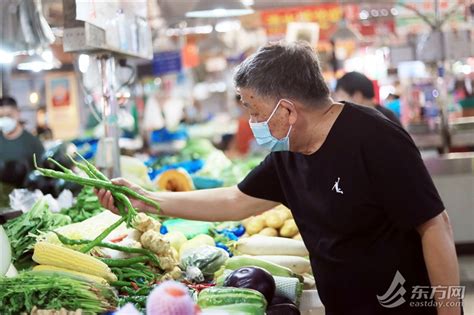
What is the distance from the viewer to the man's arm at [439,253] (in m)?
2.84

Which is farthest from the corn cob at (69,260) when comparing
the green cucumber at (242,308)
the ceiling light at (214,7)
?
the ceiling light at (214,7)

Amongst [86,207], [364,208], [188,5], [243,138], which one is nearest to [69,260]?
[364,208]

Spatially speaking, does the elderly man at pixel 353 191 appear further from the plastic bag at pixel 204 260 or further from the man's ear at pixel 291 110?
the plastic bag at pixel 204 260

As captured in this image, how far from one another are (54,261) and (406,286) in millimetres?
1510

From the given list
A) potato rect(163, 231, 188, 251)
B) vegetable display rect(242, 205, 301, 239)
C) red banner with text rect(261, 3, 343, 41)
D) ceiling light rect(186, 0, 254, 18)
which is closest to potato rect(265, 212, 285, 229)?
vegetable display rect(242, 205, 301, 239)

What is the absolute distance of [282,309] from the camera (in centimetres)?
319

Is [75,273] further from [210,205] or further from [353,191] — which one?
[353,191]

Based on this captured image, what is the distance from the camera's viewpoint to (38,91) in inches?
926

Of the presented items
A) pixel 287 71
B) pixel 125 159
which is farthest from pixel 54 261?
pixel 125 159

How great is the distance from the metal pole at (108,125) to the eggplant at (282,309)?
2359 millimetres

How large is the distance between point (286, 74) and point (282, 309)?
100 centimetres

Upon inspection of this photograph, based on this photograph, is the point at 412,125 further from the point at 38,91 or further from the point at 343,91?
the point at 38,91

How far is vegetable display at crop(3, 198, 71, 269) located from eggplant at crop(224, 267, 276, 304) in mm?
1100

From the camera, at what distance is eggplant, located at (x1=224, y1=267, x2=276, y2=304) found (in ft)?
10.3
